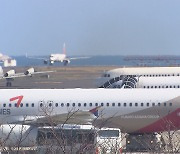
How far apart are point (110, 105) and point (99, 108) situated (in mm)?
632

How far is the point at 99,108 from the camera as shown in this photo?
28.4 m

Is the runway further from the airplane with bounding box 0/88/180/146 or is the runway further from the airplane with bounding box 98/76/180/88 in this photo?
the airplane with bounding box 0/88/180/146

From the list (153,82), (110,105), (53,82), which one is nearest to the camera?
(110,105)

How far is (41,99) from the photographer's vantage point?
95.5ft

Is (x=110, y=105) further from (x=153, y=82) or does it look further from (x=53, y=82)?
(x=53, y=82)

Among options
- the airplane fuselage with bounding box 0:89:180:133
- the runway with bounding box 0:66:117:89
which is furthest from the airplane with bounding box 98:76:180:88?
the runway with bounding box 0:66:117:89

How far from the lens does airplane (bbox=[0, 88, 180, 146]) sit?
1094 inches

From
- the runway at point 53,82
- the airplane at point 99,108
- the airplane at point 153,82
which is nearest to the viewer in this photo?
the airplane at point 99,108

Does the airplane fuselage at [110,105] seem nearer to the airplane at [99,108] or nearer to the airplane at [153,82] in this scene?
the airplane at [99,108]

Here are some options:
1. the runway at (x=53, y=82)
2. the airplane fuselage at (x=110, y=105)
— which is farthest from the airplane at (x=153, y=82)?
the runway at (x=53, y=82)

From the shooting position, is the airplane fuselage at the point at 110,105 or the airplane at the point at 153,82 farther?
the airplane at the point at 153,82

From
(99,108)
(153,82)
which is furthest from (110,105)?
(153,82)

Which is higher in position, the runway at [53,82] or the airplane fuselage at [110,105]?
the airplane fuselage at [110,105]

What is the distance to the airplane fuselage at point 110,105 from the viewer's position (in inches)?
1095
